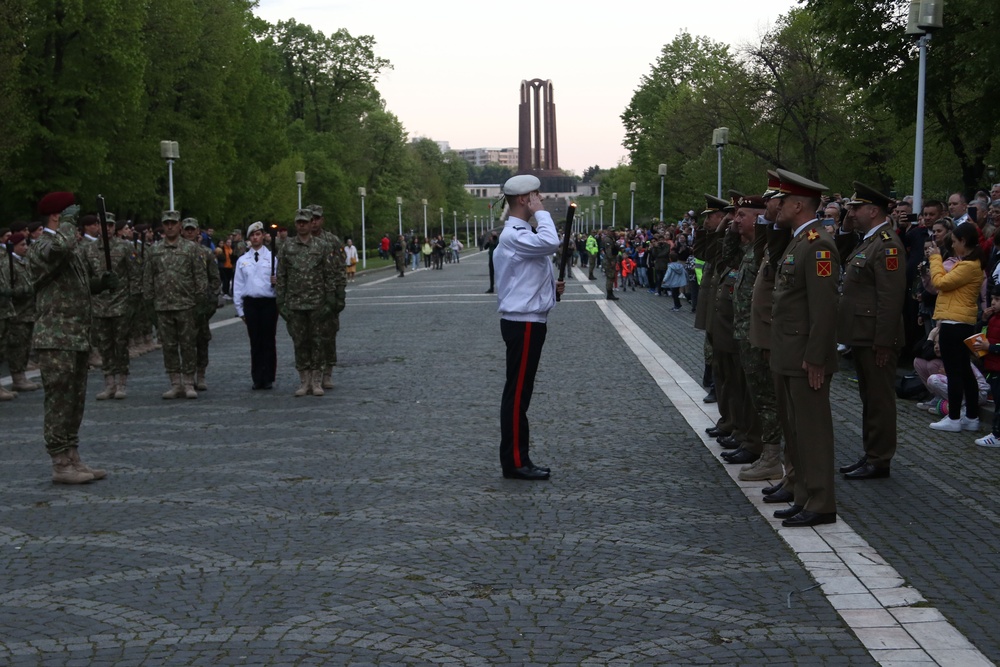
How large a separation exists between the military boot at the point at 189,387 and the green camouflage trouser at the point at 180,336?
7 centimetres

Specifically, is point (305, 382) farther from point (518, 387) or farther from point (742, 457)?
point (742, 457)

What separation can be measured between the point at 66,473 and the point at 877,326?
5.41 metres

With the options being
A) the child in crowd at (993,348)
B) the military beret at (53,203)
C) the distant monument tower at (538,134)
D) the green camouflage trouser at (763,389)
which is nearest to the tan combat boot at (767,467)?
the green camouflage trouser at (763,389)

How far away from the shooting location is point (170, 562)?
654cm

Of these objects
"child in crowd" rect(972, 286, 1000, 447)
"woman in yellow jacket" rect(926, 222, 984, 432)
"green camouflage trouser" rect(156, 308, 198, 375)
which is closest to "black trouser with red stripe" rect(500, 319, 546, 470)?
"child in crowd" rect(972, 286, 1000, 447)

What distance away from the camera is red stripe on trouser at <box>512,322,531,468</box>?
8.65 meters

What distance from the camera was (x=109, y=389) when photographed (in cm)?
1356

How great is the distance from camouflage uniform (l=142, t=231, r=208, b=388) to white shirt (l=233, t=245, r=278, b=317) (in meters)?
0.55

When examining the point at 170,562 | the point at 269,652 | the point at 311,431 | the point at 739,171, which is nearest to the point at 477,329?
the point at 311,431

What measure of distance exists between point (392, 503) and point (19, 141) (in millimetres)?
27605

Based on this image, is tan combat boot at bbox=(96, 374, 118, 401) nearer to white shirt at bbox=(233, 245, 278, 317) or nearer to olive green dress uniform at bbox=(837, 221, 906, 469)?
white shirt at bbox=(233, 245, 278, 317)

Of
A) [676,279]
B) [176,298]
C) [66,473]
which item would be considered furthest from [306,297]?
[676,279]

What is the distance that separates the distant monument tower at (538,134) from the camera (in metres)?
152

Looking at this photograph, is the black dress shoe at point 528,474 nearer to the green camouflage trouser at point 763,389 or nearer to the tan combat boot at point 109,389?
the green camouflage trouser at point 763,389
